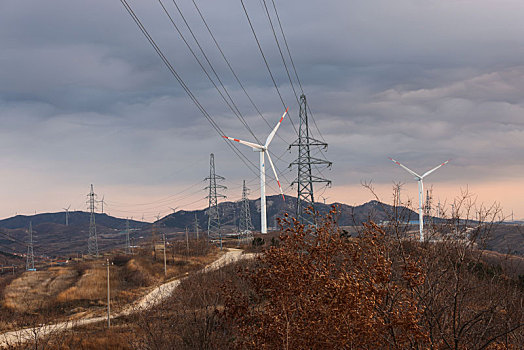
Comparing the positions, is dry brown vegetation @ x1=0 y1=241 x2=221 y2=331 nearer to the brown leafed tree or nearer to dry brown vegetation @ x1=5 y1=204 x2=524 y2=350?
dry brown vegetation @ x1=5 y1=204 x2=524 y2=350

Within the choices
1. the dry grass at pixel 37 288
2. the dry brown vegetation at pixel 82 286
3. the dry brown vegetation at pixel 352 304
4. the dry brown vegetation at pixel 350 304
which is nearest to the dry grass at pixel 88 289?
the dry brown vegetation at pixel 82 286

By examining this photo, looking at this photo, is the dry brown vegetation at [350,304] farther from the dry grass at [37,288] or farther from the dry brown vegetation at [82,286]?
the dry grass at [37,288]

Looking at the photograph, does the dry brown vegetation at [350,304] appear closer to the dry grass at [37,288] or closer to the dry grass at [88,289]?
the dry grass at [88,289]

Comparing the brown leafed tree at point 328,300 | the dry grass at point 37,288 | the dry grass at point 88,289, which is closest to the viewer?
the brown leafed tree at point 328,300

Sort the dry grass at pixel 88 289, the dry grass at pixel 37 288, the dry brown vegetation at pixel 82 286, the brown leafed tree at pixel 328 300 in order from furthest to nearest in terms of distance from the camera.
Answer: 1. the dry grass at pixel 88 289
2. the dry grass at pixel 37 288
3. the dry brown vegetation at pixel 82 286
4. the brown leafed tree at pixel 328 300

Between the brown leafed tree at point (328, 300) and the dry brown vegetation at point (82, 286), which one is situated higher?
the brown leafed tree at point (328, 300)

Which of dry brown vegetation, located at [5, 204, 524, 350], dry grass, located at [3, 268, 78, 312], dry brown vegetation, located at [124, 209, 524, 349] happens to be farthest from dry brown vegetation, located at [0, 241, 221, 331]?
dry brown vegetation, located at [124, 209, 524, 349]

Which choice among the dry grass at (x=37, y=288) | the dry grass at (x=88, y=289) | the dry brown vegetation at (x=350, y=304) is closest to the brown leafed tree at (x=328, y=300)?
the dry brown vegetation at (x=350, y=304)

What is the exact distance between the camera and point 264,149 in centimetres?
6644

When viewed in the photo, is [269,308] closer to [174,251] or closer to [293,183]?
[293,183]

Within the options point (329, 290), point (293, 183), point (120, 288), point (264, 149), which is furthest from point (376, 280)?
point (120, 288)

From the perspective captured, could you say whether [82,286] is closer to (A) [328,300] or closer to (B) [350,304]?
(A) [328,300]

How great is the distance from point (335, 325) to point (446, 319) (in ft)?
15.1

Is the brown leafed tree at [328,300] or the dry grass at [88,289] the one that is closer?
the brown leafed tree at [328,300]
